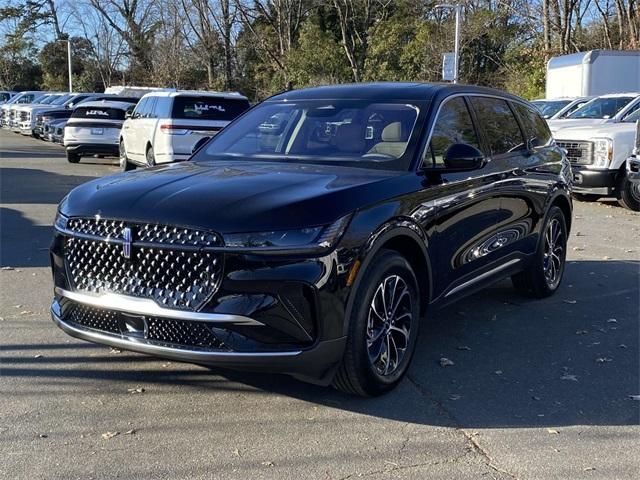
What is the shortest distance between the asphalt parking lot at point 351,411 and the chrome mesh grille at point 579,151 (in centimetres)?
712

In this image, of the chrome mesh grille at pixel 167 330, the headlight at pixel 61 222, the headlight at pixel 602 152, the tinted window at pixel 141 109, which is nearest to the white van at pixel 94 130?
the tinted window at pixel 141 109

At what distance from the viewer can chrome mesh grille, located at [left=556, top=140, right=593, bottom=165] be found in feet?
42.1

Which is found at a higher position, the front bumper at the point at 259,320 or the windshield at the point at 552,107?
the windshield at the point at 552,107

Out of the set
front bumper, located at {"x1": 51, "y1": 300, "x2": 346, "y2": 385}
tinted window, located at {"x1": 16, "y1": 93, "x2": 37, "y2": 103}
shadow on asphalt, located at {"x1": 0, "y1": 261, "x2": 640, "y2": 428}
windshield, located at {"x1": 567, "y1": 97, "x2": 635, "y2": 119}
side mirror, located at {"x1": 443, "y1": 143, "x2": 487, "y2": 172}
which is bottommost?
shadow on asphalt, located at {"x1": 0, "y1": 261, "x2": 640, "y2": 428}

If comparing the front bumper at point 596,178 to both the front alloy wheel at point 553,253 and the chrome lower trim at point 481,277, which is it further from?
the chrome lower trim at point 481,277

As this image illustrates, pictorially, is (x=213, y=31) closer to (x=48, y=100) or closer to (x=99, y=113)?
(x=48, y=100)

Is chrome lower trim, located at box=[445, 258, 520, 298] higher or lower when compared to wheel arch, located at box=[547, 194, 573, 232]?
lower

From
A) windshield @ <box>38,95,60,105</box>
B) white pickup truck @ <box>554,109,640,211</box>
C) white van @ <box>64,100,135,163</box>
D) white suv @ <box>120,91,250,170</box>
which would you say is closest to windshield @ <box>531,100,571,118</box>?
white pickup truck @ <box>554,109,640,211</box>

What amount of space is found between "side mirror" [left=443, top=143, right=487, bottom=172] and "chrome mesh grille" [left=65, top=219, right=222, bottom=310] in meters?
1.77

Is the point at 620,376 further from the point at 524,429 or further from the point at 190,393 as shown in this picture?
the point at 190,393

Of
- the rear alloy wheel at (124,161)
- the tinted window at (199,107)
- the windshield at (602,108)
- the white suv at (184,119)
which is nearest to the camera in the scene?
the white suv at (184,119)

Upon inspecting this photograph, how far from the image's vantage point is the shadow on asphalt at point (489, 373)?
423cm

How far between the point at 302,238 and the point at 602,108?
12847 millimetres

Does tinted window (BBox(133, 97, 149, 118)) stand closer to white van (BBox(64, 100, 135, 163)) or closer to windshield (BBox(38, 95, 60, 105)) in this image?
white van (BBox(64, 100, 135, 163))
